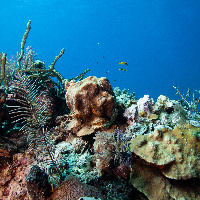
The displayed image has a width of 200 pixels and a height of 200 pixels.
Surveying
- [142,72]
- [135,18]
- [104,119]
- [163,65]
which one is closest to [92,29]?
[135,18]

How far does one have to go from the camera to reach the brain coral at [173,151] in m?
2.67

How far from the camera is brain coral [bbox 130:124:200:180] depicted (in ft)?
8.75

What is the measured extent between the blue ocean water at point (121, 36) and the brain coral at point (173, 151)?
76.9 m

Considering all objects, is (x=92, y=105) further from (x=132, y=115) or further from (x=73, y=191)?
(x=73, y=191)

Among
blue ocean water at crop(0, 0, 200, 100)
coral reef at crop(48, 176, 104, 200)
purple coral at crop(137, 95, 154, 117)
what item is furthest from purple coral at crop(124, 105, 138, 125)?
blue ocean water at crop(0, 0, 200, 100)

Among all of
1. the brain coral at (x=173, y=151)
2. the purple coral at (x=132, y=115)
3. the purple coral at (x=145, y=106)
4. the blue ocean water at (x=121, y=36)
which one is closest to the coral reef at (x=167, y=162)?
the brain coral at (x=173, y=151)

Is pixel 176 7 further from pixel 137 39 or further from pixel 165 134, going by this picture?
pixel 165 134

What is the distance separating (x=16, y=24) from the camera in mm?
108000

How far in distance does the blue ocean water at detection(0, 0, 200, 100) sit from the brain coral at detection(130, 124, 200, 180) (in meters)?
76.9

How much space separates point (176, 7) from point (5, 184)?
269 ft

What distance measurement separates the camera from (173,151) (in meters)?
2.87

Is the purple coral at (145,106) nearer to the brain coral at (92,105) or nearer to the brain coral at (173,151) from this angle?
the brain coral at (92,105)

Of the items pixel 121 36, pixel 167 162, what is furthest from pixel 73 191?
pixel 121 36

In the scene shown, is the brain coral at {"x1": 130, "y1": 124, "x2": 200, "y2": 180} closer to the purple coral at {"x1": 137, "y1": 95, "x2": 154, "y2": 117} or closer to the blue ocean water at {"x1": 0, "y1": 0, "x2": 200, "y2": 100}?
the purple coral at {"x1": 137, "y1": 95, "x2": 154, "y2": 117}
